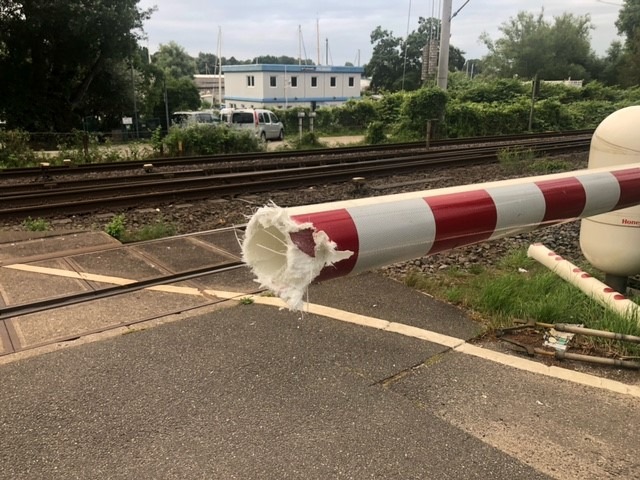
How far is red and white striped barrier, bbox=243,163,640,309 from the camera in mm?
1335

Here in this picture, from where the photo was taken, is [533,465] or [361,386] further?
[361,386]

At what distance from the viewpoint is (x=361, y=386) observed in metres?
2.93

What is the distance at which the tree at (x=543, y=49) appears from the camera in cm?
6619

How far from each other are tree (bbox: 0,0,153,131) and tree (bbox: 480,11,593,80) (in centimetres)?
4898

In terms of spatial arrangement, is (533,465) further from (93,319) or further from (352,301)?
(93,319)

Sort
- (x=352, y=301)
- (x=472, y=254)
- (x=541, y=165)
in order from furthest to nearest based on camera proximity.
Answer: (x=541, y=165)
(x=472, y=254)
(x=352, y=301)

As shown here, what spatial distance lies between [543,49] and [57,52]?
56735mm

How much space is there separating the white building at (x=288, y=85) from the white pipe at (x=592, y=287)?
53.2 metres

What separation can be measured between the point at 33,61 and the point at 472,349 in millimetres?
35412

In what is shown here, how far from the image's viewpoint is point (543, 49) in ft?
218

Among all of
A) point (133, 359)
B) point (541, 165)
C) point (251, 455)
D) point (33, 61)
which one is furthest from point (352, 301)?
point (33, 61)

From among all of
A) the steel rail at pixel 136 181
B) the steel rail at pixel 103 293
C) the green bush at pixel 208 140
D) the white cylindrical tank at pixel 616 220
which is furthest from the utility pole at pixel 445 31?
the white cylindrical tank at pixel 616 220

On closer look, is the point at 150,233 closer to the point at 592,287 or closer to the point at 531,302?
the point at 531,302

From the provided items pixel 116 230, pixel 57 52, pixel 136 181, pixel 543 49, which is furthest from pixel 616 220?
pixel 543 49
